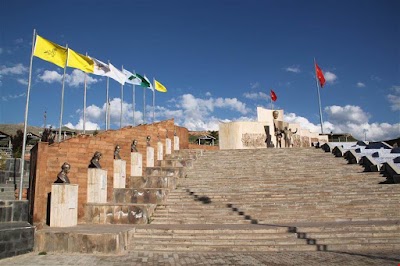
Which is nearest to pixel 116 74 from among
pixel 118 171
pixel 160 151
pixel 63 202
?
pixel 160 151

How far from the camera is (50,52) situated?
479 inches

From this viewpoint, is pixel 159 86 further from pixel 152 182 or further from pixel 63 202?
pixel 63 202

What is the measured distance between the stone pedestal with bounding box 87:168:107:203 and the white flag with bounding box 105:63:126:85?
8053mm

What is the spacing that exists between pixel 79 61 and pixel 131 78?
613 centimetres

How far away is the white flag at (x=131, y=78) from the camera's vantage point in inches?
786

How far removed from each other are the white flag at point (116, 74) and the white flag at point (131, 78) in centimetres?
60

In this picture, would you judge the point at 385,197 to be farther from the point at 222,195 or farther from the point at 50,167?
the point at 50,167

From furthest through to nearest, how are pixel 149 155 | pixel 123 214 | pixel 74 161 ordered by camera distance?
pixel 149 155, pixel 74 161, pixel 123 214

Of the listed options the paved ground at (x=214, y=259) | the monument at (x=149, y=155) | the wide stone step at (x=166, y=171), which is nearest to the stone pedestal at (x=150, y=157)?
the monument at (x=149, y=155)

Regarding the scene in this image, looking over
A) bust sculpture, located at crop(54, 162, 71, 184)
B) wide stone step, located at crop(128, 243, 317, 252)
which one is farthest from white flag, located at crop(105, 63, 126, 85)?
wide stone step, located at crop(128, 243, 317, 252)

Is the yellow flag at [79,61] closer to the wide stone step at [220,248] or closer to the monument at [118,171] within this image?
the monument at [118,171]

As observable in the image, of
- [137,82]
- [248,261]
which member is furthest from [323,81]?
[248,261]

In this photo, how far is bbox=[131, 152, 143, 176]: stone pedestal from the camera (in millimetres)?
13883

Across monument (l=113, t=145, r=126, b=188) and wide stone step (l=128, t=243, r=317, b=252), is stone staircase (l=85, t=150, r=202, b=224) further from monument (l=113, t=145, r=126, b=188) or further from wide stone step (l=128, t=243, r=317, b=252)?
wide stone step (l=128, t=243, r=317, b=252)
